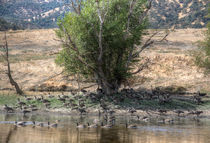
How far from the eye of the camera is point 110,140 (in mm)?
16938

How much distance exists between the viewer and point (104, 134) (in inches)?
729

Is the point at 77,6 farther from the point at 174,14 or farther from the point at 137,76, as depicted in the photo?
the point at 174,14

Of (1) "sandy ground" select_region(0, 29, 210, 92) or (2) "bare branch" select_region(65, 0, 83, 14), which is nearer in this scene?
(2) "bare branch" select_region(65, 0, 83, 14)

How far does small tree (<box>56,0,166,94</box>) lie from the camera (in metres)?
30.6

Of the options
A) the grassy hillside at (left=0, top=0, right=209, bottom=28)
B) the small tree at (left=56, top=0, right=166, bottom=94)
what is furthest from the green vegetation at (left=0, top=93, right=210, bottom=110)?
the grassy hillside at (left=0, top=0, right=209, bottom=28)

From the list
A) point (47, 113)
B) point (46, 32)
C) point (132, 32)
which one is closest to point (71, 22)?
point (132, 32)

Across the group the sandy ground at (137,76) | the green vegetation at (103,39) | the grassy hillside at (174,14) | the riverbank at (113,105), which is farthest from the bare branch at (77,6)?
the grassy hillside at (174,14)

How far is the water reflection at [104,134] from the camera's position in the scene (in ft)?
54.9

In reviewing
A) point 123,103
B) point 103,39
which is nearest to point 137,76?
point 103,39

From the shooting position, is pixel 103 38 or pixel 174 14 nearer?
pixel 103 38

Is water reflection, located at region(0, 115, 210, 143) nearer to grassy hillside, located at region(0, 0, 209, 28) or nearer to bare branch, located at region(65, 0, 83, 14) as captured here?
bare branch, located at region(65, 0, 83, 14)

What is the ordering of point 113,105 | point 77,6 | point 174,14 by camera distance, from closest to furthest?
point 113,105, point 77,6, point 174,14

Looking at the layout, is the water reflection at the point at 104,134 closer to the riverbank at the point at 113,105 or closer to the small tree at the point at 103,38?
the riverbank at the point at 113,105

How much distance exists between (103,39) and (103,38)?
8 cm
